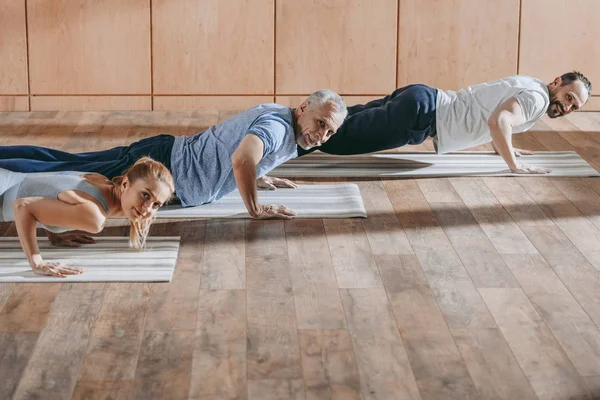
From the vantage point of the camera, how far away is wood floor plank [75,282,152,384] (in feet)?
9.29

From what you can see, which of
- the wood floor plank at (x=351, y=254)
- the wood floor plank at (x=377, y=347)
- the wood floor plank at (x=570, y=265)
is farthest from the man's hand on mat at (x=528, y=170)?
the wood floor plank at (x=377, y=347)

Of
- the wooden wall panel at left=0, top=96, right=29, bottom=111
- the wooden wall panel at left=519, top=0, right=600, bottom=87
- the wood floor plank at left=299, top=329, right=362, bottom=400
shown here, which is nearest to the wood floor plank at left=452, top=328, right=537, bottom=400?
the wood floor plank at left=299, top=329, right=362, bottom=400

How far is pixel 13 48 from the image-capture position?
6332 millimetres

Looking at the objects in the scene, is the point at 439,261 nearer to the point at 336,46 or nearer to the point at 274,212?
the point at 274,212

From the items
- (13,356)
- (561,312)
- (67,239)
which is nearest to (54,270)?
(67,239)

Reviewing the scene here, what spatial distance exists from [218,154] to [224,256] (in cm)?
61

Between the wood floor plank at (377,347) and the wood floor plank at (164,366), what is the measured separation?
50 centimetres

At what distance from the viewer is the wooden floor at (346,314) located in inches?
110

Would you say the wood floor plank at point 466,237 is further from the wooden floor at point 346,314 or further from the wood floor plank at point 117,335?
the wood floor plank at point 117,335

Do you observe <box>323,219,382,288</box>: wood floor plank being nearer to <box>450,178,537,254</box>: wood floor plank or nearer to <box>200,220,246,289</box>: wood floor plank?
<box>200,220,246,289</box>: wood floor plank

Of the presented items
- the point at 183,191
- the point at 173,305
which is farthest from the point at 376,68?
the point at 173,305

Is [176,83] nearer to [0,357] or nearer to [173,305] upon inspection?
[173,305]

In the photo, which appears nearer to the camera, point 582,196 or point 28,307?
point 28,307

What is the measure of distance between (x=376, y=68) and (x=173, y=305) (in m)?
3.51
